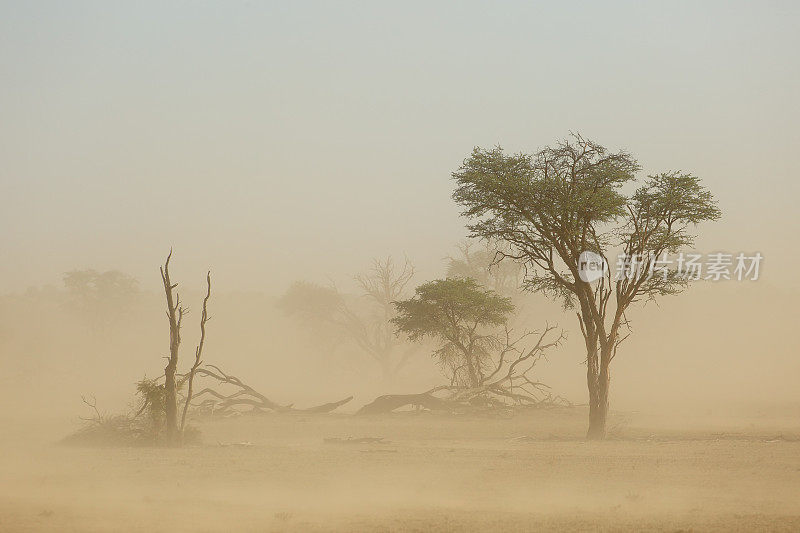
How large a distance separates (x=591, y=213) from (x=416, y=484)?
10.4m

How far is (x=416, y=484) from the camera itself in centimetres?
1531

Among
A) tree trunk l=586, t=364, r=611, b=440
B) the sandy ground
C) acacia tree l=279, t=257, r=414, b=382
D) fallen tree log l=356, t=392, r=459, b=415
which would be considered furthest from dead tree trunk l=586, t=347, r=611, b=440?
acacia tree l=279, t=257, r=414, b=382

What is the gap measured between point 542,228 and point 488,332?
131ft

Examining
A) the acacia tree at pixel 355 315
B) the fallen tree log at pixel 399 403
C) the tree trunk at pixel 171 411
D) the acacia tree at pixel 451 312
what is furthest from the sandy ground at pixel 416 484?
the acacia tree at pixel 355 315

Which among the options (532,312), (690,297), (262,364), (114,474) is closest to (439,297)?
(114,474)

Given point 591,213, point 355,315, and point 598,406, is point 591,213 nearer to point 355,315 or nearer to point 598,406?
point 598,406

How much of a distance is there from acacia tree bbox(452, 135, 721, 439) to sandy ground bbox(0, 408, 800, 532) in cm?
316

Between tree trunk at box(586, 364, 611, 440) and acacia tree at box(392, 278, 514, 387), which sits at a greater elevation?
acacia tree at box(392, 278, 514, 387)

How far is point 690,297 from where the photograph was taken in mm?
95125

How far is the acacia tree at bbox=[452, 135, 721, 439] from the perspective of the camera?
73.7ft

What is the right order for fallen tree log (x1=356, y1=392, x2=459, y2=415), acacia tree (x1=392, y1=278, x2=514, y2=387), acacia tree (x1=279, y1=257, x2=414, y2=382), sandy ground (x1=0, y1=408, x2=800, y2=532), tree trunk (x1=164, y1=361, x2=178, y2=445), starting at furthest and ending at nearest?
acacia tree (x1=279, y1=257, x2=414, y2=382), acacia tree (x1=392, y1=278, x2=514, y2=387), fallen tree log (x1=356, y1=392, x2=459, y2=415), tree trunk (x1=164, y1=361, x2=178, y2=445), sandy ground (x1=0, y1=408, x2=800, y2=532)

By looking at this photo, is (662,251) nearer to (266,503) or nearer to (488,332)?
(266,503)

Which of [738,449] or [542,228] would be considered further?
[542,228]

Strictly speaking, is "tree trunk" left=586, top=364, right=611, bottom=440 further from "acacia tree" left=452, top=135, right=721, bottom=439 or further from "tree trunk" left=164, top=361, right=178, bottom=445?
"tree trunk" left=164, top=361, right=178, bottom=445
